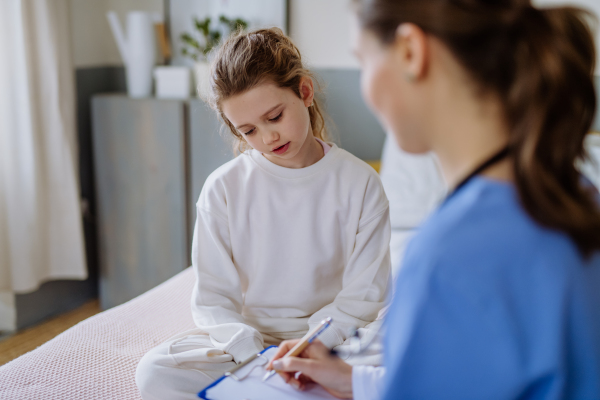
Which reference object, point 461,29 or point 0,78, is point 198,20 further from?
point 461,29

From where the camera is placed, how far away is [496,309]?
21.6 inches

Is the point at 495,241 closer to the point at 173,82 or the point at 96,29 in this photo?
the point at 173,82

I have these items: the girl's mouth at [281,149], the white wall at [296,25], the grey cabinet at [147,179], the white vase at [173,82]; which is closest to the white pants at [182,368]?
the girl's mouth at [281,149]

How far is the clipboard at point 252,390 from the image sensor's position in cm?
88

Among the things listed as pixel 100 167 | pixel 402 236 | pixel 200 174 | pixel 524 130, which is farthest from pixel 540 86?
pixel 100 167

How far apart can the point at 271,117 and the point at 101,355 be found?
0.70 m

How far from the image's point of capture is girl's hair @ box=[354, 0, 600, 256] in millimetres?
569

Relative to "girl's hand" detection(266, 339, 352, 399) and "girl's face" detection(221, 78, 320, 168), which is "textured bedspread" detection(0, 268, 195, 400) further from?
"girl's face" detection(221, 78, 320, 168)

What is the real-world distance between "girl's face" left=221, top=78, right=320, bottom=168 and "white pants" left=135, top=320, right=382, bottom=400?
0.42m

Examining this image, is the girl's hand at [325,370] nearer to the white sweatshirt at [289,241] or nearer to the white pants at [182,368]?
the white pants at [182,368]

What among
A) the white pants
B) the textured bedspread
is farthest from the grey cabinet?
the white pants

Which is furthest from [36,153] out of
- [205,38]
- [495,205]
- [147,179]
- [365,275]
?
[495,205]

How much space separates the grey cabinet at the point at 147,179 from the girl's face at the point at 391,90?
1.70 m

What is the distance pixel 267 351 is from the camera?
3.35 ft
